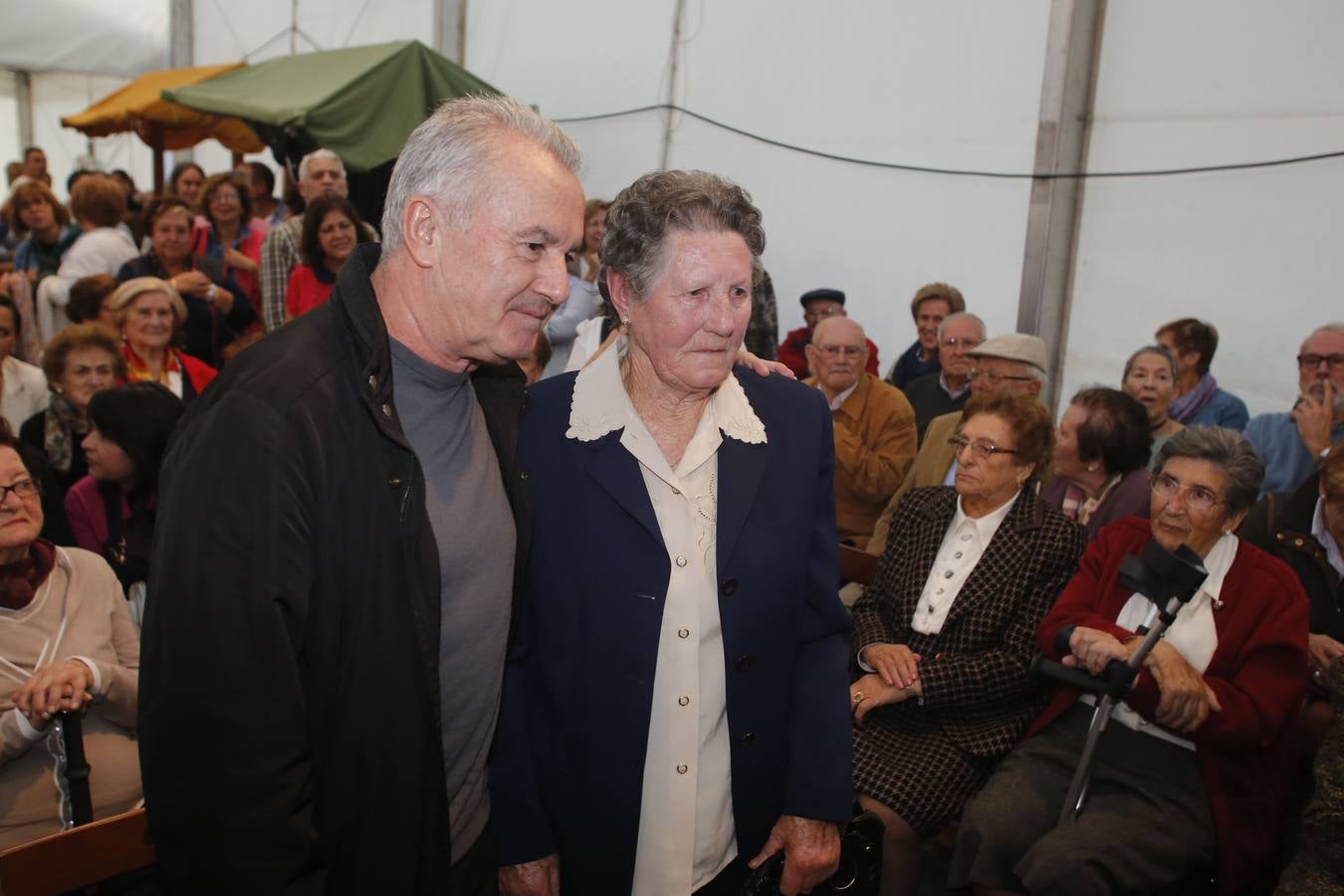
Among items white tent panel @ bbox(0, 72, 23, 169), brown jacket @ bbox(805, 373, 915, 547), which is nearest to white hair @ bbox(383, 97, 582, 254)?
brown jacket @ bbox(805, 373, 915, 547)

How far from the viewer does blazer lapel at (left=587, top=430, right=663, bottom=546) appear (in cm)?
171

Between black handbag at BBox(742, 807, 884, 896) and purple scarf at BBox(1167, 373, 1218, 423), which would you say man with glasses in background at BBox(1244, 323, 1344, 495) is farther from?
black handbag at BBox(742, 807, 884, 896)

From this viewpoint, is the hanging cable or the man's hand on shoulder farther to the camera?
the hanging cable

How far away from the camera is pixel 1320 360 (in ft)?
13.9

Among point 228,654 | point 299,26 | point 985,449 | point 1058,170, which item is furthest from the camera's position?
point 299,26

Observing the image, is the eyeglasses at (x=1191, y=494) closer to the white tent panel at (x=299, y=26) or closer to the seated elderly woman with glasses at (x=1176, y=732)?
the seated elderly woman with glasses at (x=1176, y=732)

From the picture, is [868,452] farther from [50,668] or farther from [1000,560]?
[50,668]

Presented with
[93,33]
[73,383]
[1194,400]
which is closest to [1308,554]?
[1194,400]

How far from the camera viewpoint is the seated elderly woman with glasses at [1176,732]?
257 cm

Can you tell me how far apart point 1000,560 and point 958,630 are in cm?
24

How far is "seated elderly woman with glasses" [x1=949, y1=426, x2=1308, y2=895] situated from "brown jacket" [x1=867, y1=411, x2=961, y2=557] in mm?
1339

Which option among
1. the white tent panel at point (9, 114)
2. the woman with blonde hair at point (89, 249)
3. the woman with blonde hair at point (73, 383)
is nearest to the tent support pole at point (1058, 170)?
the woman with blonde hair at point (73, 383)

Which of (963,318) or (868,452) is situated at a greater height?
(963,318)

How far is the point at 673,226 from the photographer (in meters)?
1.71
